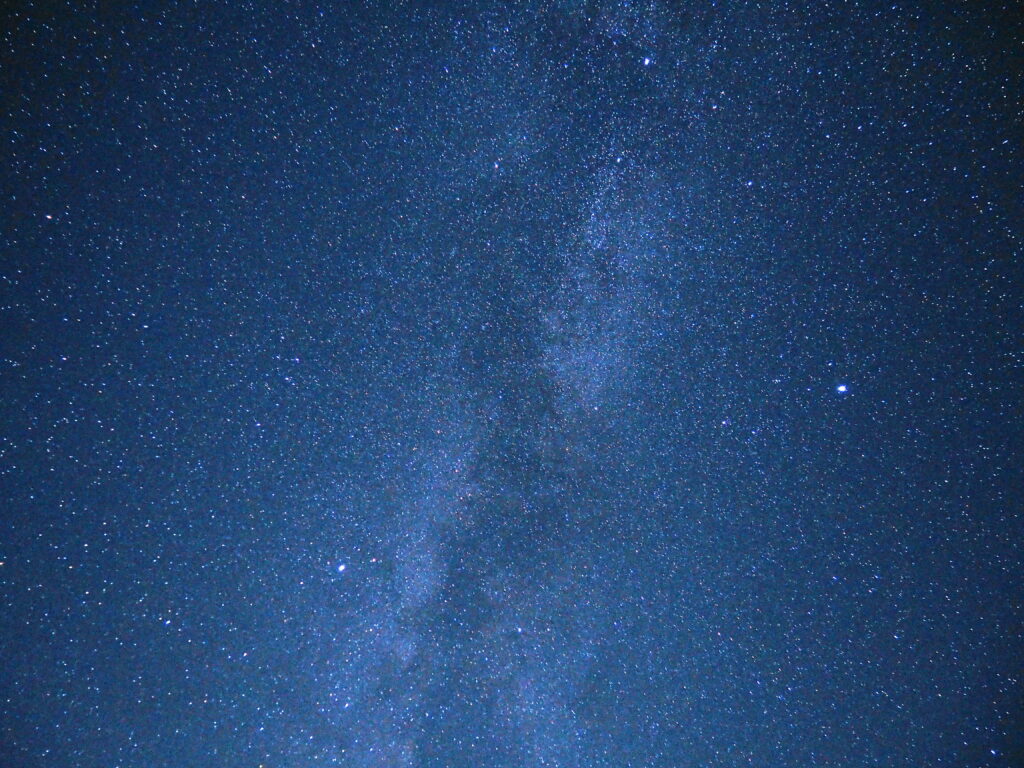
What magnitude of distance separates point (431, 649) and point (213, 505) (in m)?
0.57

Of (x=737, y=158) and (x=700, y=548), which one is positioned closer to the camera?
(x=737, y=158)

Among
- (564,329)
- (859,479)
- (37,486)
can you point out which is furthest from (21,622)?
(859,479)

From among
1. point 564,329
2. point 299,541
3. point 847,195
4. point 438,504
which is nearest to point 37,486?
point 299,541

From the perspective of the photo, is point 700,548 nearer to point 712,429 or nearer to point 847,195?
point 712,429

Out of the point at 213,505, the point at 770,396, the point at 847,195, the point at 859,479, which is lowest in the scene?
the point at 859,479

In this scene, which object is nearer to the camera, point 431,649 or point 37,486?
point 37,486

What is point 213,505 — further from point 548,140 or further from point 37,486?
point 548,140

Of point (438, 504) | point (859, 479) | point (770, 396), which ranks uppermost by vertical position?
point (438, 504)

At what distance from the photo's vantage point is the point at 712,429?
0.94m

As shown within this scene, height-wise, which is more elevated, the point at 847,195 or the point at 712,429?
the point at 847,195

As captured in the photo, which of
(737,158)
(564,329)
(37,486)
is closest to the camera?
(37,486)

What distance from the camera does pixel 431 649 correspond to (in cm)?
102

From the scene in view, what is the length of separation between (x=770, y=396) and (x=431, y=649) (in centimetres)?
94

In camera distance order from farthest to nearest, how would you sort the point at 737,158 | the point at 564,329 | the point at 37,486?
the point at 564,329
the point at 737,158
the point at 37,486
